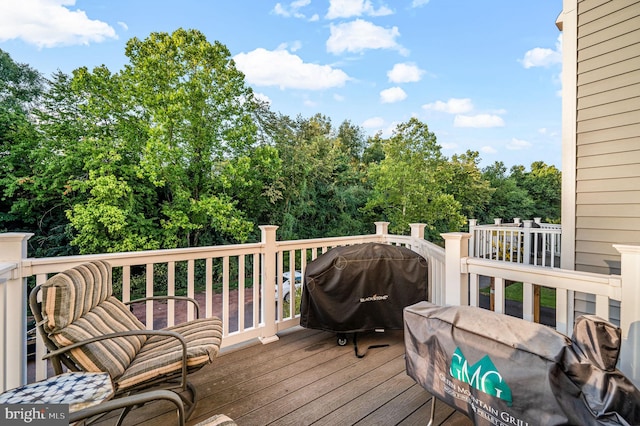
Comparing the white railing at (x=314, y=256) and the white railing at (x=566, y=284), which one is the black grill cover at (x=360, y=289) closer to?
the white railing at (x=314, y=256)

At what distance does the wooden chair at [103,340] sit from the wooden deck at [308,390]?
0.79ft

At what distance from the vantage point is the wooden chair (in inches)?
63.1

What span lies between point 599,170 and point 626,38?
114cm

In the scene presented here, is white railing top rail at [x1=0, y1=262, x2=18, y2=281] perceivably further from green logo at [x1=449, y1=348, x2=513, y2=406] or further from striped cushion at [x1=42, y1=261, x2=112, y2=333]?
green logo at [x1=449, y1=348, x2=513, y2=406]

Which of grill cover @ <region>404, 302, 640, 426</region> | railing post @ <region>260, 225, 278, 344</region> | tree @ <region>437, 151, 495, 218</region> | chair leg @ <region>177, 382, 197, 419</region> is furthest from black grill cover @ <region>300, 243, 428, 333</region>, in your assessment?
tree @ <region>437, 151, 495, 218</region>

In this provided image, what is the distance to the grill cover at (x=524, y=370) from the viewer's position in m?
1.05

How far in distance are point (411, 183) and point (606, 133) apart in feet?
29.7

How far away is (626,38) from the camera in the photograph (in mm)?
2734

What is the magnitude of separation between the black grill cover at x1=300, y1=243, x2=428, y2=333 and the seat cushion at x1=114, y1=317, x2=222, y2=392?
3.10 feet

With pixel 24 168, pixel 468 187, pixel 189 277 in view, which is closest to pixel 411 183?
pixel 468 187

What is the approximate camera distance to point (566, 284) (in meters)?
1.59

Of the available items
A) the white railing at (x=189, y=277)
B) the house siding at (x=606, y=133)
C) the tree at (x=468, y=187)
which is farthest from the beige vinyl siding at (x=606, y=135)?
the tree at (x=468, y=187)

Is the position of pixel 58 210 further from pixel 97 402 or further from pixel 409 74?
pixel 409 74

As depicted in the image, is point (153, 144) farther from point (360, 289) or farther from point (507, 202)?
point (507, 202)
